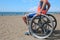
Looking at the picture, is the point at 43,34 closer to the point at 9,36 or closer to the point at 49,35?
the point at 49,35

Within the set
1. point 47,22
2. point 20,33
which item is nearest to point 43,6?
point 47,22

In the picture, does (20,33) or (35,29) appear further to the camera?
(20,33)

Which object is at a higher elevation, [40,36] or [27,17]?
[27,17]

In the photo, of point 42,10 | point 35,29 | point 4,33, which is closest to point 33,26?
point 35,29

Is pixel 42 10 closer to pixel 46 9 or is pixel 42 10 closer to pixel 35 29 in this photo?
pixel 46 9

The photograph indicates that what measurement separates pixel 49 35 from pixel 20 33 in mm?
1364

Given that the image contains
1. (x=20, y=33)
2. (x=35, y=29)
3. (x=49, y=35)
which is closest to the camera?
(x=49, y=35)

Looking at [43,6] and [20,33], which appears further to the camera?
[20,33]

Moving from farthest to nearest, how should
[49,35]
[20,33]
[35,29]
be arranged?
[20,33], [35,29], [49,35]

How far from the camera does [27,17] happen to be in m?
6.06

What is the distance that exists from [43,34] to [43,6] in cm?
89

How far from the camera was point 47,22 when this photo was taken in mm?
5902

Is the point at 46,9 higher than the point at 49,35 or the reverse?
higher

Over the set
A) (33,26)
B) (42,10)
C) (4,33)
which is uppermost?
(42,10)
